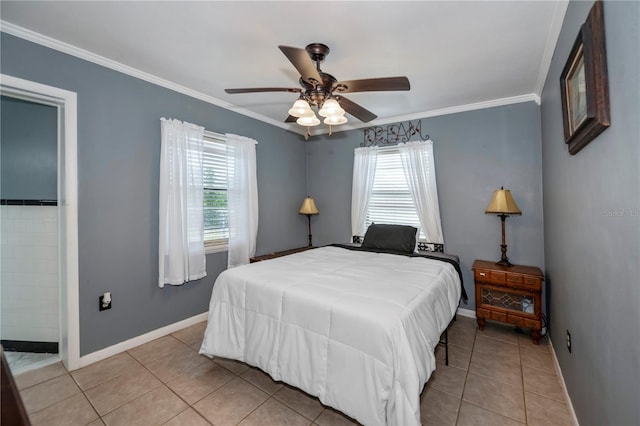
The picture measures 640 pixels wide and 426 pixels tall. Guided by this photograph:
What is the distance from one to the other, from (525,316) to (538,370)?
0.56 m

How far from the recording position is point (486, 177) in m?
3.15

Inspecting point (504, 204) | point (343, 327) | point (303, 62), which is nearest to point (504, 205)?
point (504, 204)

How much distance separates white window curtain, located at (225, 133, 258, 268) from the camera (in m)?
3.31

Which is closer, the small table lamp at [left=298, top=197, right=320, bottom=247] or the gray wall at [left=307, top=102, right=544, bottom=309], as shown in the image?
the gray wall at [left=307, top=102, right=544, bottom=309]

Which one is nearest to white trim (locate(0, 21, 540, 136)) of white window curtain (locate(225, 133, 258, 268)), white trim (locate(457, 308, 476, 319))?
white window curtain (locate(225, 133, 258, 268))

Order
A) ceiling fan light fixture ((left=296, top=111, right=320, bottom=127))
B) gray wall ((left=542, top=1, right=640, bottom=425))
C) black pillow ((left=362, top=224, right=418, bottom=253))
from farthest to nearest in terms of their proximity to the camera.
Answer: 1. black pillow ((left=362, top=224, right=418, bottom=253))
2. ceiling fan light fixture ((left=296, top=111, right=320, bottom=127))
3. gray wall ((left=542, top=1, right=640, bottom=425))

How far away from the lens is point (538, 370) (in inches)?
83.5

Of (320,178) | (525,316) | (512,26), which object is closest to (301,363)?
(525,316)

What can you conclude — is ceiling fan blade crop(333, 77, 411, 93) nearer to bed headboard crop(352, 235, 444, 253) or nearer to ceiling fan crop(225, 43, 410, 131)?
ceiling fan crop(225, 43, 410, 131)

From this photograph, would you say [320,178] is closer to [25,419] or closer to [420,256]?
[420,256]

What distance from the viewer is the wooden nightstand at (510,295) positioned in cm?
251

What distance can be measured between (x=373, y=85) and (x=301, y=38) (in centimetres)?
65

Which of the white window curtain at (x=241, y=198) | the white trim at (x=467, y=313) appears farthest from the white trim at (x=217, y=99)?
the white trim at (x=467, y=313)

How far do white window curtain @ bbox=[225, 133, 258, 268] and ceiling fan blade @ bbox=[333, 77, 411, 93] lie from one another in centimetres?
180
